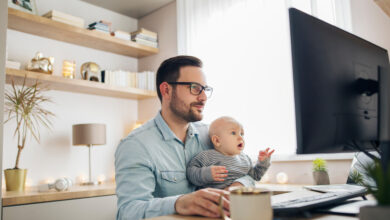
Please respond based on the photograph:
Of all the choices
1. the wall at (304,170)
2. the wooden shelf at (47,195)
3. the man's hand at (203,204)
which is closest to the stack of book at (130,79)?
the wooden shelf at (47,195)

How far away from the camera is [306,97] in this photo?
0.75 meters

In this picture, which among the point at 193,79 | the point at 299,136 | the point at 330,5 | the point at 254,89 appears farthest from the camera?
the point at 254,89

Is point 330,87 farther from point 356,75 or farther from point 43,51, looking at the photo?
point 43,51

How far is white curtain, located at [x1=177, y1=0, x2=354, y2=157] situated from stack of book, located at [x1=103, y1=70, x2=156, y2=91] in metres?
0.58

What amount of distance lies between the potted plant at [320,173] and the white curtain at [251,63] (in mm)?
426

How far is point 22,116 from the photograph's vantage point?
2.80 m

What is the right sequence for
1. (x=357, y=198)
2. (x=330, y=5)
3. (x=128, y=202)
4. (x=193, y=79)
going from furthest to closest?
(x=330, y=5), (x=193, y=79), (x=128, y=202), (x=357, y=198)

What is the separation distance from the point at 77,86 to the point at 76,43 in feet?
1.96

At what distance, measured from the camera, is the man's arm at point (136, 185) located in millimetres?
1079

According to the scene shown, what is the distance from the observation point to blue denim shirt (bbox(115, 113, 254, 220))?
1.15 metres

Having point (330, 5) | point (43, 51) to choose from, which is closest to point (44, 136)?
point (43, 51)

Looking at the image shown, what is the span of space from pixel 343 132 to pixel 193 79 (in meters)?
0.92

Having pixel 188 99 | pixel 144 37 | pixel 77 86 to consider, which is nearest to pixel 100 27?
pixel 144 37

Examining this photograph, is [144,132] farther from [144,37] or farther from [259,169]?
[144,37]
